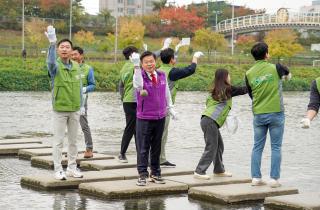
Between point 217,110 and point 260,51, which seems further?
point 217,110

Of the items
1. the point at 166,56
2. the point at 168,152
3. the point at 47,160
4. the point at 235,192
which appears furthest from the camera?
the point at 168,152

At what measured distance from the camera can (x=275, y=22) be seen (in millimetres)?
90562

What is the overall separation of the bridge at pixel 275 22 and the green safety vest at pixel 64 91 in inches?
3186

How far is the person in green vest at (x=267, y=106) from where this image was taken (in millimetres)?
8734

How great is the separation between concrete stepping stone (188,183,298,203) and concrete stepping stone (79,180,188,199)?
0.30 meters

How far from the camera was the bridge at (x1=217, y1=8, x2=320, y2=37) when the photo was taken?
88.2 meters

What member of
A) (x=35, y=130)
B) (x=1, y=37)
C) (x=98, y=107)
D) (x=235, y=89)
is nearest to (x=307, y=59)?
(x=1, y=37)

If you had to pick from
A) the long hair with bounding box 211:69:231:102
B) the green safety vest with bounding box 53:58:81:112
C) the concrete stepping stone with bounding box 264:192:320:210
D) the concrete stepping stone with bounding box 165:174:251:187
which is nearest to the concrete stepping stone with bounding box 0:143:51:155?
the green safety vest with bounding box 53:58:81:112

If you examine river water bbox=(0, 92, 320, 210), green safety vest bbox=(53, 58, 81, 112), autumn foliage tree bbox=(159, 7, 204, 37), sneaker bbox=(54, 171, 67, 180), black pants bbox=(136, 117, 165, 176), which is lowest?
river water bbox=(0, 92, 320, 210)

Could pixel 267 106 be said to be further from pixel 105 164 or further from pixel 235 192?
pixel 105 164

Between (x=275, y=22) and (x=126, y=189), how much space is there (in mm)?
84440

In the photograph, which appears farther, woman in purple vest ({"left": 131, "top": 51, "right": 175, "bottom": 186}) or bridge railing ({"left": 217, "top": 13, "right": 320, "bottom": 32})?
bridge railing ({"left": 217, "top": 13, "right": 320, "bottom": 32})

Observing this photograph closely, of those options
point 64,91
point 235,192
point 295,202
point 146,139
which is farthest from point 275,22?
point 295,202

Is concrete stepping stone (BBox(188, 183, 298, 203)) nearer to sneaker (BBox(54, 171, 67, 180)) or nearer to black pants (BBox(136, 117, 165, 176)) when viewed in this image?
black pants (BBox(136, 117, 165, 176))
